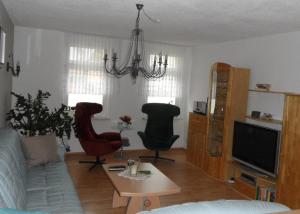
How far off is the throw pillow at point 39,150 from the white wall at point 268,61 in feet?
10.5

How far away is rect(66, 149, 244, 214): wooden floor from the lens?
151 inches

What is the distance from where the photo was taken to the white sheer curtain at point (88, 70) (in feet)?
19.3

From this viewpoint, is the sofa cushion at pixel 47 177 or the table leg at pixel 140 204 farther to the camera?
the table leg at pixel 140 204

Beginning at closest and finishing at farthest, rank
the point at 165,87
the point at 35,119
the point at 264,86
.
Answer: the point at 264,86
the point at 35,119
the point at 165,87

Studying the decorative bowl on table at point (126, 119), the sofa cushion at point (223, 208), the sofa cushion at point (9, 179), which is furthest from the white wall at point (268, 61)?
the sofa cushion at point (9, 179)

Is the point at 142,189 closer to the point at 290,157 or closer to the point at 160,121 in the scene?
the point at 290,157

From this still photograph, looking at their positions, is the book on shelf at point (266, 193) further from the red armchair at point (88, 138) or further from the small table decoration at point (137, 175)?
the red armchair at point (88, 138)

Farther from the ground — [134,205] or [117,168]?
[117,168]

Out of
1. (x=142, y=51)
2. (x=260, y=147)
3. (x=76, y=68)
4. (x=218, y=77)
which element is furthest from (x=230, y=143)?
(x=76, y=68)

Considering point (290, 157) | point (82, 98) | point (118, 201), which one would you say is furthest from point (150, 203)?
point (82, 98)

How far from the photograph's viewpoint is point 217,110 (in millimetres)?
5270

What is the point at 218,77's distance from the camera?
17.2 ft

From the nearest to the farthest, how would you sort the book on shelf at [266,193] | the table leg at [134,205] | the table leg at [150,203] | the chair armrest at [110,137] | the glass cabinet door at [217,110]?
the table leg at [134,205] < the table leg at [150,203] < the book on shelf at [266,193] < the glass cabinet door at [217,110] < the chair armrest at [110,137]

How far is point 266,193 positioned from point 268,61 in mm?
1979
